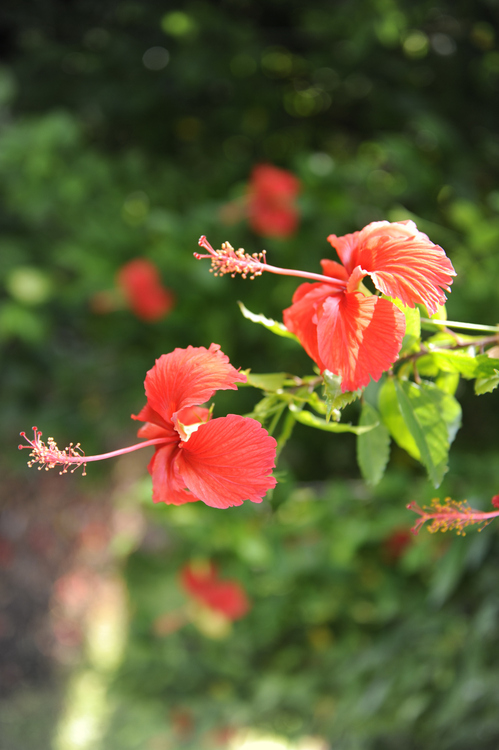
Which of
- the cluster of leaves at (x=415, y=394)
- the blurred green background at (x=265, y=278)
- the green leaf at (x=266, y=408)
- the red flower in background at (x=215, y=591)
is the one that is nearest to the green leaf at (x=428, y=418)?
the cluster of leaves at (x=415, y=394)

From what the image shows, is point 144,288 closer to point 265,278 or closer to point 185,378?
point 265,278

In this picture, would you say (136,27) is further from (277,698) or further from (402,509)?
(277,698)

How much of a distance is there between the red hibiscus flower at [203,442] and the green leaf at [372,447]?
0.15 meters

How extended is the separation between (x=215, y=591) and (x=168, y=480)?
118cm

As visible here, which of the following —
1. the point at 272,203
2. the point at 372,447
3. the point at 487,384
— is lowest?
the point at 272,203

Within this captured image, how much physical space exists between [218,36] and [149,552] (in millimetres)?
1917

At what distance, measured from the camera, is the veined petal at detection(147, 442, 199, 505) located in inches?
15.8

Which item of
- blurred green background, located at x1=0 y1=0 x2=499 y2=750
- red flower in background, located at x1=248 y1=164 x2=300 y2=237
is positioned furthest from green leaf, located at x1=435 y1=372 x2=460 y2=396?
red flower in background, located at x1=248 y1=164 x2=300 y2=237

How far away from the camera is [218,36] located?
163cm

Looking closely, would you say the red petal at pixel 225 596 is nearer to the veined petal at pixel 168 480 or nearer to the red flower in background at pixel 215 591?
the red flower in background at pixel 215 591

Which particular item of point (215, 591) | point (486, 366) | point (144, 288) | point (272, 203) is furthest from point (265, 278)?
point (486, 366)

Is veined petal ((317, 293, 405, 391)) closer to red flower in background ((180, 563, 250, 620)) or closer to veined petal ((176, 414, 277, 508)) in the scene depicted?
veined petal ((176, 414, 277, 508))

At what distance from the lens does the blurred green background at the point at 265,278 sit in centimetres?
132

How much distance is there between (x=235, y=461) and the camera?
1.24 feet
